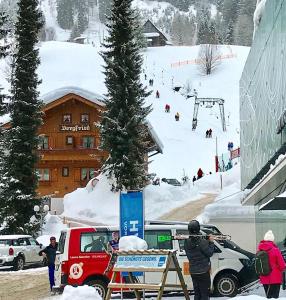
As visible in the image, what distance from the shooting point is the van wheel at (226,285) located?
15.1 m

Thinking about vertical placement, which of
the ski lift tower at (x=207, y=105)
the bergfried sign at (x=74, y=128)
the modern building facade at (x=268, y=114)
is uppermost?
the ski lift tower at (x=207, y=105)

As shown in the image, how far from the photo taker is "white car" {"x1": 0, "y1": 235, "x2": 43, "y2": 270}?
83.0 ft

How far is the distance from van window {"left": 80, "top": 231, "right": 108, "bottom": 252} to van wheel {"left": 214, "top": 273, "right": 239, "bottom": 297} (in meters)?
2.83

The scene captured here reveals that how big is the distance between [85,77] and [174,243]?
9676cm

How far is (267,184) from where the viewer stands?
18.8 m

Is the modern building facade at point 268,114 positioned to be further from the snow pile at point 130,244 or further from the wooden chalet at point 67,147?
the wooden chalet at point 67,147

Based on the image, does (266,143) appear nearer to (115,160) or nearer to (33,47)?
(115,160)

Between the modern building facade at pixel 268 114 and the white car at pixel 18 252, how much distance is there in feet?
29.5

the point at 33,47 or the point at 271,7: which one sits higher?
the point at 33,47

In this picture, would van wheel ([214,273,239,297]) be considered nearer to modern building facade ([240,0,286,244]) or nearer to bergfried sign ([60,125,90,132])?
modern building facade ([240,0,286,244])

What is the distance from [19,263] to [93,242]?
1106 cm

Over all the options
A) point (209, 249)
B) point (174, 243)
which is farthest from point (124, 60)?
point (209, 249)

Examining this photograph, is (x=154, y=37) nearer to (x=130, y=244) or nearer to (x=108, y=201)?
(x=108, y=201)

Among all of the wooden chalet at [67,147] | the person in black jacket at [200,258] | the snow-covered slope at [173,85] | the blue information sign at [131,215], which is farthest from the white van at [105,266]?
the snow-covered slope at [173,85]
